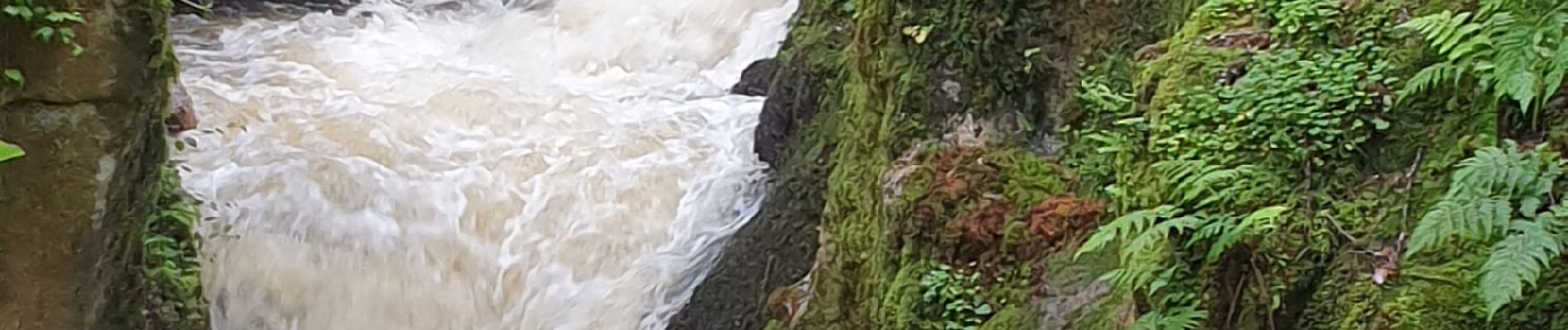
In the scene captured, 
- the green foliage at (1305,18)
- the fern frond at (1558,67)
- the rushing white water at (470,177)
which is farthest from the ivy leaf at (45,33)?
the fern frond at (1558,67)

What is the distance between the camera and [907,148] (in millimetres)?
4543

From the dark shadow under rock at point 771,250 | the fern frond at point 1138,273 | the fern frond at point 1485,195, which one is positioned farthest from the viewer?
the dark shadow under rock at point 771,250

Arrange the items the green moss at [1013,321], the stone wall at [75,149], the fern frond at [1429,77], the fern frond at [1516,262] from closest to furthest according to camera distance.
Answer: the fern frond at [1516,262]
the fern frond at [1429,77]
the stone wall at [75,149]
the green moss at [1013,321]

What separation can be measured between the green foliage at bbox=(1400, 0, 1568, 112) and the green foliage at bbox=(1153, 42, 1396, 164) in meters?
0.12

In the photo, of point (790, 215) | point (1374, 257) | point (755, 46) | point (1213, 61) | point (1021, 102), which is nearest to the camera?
point (1374, 257)

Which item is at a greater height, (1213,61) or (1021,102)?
(1213,61)

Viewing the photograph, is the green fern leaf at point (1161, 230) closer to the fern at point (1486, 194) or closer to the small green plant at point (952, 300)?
the fern at point (1486, 194)

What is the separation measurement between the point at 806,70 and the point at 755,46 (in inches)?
68.1

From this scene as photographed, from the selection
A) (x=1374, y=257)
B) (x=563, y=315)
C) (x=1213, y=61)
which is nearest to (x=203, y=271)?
(x=563, y=315)

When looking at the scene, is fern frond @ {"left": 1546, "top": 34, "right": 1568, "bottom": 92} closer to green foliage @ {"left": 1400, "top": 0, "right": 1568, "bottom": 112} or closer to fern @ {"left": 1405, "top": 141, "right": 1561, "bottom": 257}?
green foliage @ {"left": 1400, "top": 0, "right": 1568, "bottom": 112}

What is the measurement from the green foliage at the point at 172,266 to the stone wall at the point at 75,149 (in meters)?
0.75

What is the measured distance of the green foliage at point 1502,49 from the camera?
8.19 ft

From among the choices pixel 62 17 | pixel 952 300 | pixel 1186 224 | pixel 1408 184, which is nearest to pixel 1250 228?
pixel 1186 224

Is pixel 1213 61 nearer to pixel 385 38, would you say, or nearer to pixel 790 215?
pixel 790 215
